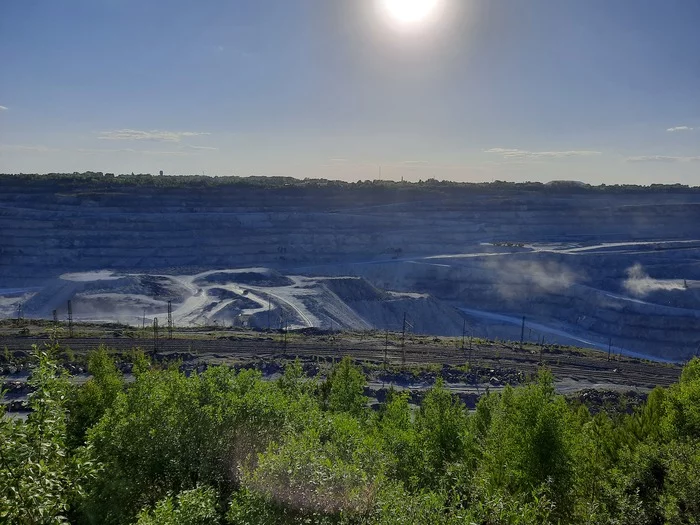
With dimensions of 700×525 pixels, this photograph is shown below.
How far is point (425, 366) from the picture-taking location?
41.0 meters

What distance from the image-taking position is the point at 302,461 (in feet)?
30.5

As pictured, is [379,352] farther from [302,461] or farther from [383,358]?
[302,461]

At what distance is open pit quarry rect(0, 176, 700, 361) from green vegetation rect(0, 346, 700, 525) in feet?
142

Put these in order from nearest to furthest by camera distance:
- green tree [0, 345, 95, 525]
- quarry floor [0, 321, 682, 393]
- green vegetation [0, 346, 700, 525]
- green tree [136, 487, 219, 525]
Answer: green tree [0, 345, 95, 525] → green vegetation [0, 346, 700, 525] → green tree [136, 487, 219, 525] → quarry floor [0, 321, 682, 393]

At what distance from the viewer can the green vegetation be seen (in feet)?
27.0

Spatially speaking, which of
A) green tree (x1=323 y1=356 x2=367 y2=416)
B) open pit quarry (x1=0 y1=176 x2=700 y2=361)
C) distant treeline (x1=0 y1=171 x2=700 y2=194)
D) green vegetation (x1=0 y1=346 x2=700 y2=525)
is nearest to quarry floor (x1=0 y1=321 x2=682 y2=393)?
open pit quarry (x1=0 y1=176 x2=700 y2=361)

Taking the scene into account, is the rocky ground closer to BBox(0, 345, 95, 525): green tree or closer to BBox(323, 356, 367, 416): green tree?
BBox(323, 356, 367, 416): green tree

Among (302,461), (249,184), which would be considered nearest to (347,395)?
(302,461)

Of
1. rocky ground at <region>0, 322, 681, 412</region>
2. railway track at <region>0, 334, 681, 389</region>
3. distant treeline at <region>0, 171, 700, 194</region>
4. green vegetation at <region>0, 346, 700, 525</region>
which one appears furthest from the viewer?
distant treeline at <region>0, 171, 700, 194</region>

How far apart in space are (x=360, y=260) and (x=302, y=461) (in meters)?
77.6

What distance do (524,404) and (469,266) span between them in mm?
68440

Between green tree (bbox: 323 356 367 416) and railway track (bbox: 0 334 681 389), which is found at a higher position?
green tree (bbox: 323 356 367 416)

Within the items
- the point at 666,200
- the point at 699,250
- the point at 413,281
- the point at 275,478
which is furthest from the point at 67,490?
the point at 666,200

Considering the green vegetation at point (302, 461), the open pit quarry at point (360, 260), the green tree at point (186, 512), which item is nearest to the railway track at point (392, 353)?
the open pit quarry at point (360, 260)
